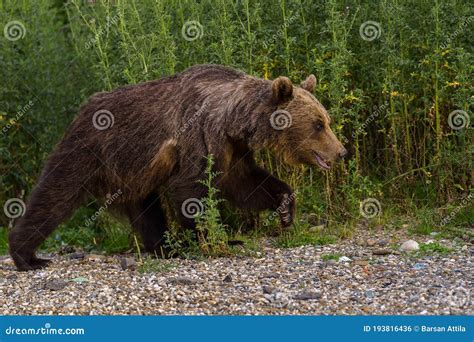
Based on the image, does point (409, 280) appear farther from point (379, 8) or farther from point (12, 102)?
point (12, 102)

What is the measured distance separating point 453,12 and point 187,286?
3.84m

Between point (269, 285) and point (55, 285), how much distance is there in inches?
65.1

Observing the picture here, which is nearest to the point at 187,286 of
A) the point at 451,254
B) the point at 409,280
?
the point at 409,280

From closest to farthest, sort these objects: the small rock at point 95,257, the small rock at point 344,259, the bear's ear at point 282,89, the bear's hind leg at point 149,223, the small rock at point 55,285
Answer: the small rock at point 55,285 < the small rock at point 344,259 < the bear's ear at point 282,89 < the small rock at point 95,257 < the bear's hind leg at point 149,223

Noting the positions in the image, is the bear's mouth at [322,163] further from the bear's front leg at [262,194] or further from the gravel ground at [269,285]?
the gravel ground at [269,285]

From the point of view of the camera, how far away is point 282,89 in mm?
7883

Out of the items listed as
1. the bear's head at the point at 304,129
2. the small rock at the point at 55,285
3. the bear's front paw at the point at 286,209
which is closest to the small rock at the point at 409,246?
the bear's head at the point at 304,129

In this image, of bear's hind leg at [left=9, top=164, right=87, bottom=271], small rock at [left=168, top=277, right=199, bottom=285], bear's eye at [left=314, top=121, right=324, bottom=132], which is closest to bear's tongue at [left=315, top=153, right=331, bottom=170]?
bear's eye at [left=314, top=121, right=324, bottom=132]

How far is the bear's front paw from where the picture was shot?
8273 mm

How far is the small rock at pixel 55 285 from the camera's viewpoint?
23.3ft

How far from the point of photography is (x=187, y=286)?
689 cm

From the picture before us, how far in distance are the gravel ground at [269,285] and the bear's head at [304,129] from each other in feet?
2.64

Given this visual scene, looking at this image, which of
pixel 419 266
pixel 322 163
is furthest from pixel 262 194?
pixel 419 266

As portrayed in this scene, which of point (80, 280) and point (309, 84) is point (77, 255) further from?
point (309, 84)
